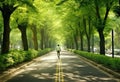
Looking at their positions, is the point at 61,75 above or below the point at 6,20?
below

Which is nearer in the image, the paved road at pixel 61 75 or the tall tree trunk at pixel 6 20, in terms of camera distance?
the paved road at pixel 61 75

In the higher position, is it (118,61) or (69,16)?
(69,16)

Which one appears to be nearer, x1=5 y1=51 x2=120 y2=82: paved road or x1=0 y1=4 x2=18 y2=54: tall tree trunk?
x1=5 y1=51 x2=120 y2=82: paved road

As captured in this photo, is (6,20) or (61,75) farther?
(6,20)

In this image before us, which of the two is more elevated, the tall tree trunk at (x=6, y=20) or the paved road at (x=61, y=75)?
the tall tree trunk at (x=6, y=20)

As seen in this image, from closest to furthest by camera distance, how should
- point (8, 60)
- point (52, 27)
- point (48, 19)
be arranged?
point (8, 60)
point (48, 19)
point (52, 27)

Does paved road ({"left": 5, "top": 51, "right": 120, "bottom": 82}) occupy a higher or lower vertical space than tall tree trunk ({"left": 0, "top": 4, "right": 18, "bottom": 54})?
lower

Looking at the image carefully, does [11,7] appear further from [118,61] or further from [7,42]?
[118,61]

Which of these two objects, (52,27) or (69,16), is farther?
(52,27)

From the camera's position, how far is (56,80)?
15664 mm

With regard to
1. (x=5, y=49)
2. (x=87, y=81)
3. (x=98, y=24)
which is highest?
(x=98, y=24)

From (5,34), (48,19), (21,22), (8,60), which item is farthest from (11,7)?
(48,19)

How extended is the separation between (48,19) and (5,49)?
44.5 meters

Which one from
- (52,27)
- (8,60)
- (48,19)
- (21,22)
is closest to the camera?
(8,60)
